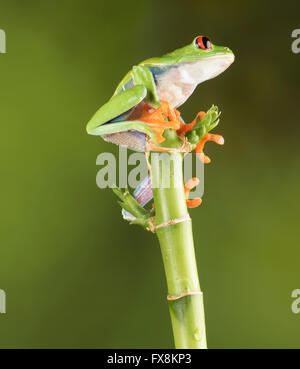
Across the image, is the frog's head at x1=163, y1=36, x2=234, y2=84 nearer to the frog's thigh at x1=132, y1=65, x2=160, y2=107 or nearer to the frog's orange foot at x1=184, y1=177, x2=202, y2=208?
the frog's thigh at x1=132, y1=65, x2=160, y2=107

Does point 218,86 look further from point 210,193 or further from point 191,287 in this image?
point 191,287

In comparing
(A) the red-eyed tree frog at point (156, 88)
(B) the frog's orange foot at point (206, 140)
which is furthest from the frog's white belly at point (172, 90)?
(B) the frog's orange foot at point (206, 140)

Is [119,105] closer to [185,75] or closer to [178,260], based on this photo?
[185,75]

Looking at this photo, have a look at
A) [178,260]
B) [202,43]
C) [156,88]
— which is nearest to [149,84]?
[156,88]

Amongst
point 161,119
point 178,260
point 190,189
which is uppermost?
point 161,119

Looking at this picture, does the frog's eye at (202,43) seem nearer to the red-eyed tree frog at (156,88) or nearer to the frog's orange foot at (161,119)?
the red-eyed tree frog at (156,88)

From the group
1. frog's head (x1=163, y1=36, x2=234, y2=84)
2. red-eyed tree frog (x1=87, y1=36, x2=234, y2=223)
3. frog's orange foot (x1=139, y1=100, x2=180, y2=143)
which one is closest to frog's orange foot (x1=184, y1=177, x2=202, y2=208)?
red-eyed tree frog (x1=87, y1=36, x2=234, y2=223)

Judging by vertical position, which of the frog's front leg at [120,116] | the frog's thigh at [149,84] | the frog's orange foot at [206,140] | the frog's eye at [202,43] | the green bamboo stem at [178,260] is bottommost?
the green bamboo stem at [178,260]
